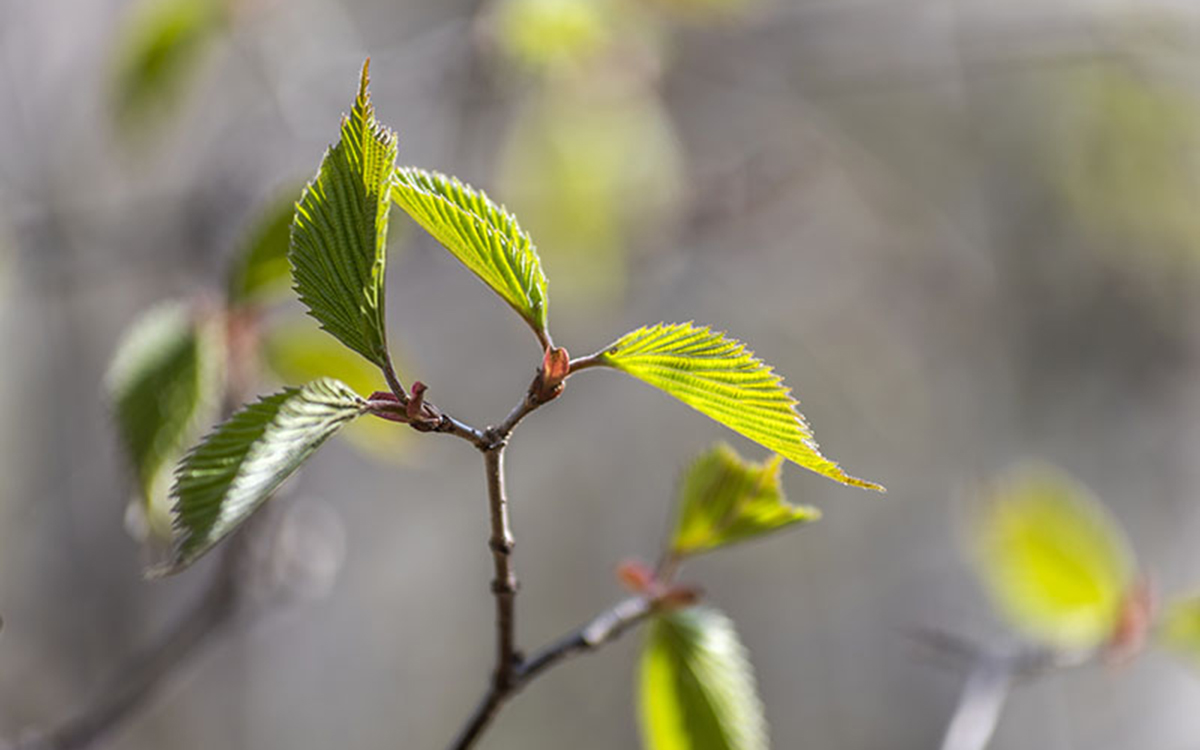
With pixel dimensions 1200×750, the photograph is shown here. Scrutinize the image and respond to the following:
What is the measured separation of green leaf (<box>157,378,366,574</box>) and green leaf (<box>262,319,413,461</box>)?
0.21 m

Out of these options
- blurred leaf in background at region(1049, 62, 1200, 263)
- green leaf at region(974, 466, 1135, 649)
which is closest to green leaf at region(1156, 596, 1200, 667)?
green leaf at region(974, 466, 1135, 649)

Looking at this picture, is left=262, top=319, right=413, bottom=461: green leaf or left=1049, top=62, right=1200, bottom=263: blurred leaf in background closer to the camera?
left=262, top=319, right=413, bottom=461: green leaf

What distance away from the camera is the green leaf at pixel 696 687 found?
Result: 393 millimetres

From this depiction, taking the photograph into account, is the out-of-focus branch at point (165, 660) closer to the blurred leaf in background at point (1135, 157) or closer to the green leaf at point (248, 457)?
the green leaf at point (248, 457)

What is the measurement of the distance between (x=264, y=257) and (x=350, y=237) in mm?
217

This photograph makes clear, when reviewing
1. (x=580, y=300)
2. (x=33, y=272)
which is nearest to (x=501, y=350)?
(x=580, y=300)

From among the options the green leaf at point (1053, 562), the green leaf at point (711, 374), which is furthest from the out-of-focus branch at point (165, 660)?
A: the green leaf at point (1053, 562)

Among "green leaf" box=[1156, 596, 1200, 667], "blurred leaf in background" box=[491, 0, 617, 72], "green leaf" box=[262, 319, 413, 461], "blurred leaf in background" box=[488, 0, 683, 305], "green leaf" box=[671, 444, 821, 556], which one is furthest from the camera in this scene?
"blurred leaf in background" box=[488, 0, 683, 305]

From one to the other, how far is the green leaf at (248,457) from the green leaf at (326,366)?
21 cm

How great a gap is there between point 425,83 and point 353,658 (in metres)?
1.04

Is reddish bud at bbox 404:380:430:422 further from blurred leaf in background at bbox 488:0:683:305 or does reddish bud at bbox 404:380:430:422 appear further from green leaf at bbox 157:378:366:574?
blurred leaf in background at bbox 488:0:683:305

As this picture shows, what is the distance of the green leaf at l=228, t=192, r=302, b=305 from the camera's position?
467mm

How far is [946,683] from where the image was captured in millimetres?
2096

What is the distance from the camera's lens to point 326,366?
1.67 feet
